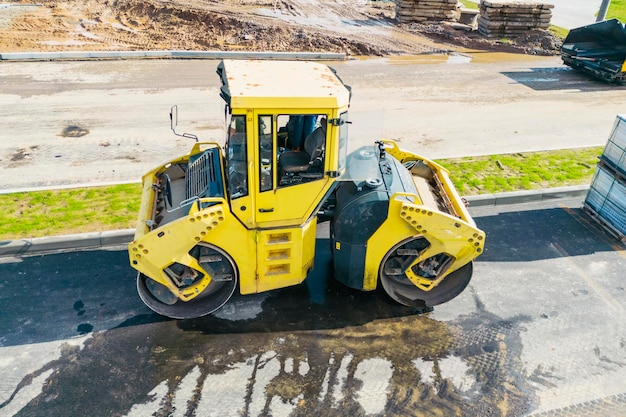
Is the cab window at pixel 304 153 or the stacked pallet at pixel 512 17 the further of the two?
the stacked pallet at pixel 512 17

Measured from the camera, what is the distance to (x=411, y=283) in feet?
20.6

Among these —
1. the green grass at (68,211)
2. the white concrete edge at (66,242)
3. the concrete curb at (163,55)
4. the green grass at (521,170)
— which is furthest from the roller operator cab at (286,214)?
the concrete curb at (163,55)

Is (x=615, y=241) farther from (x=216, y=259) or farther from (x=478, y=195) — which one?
(x=216, y=259)

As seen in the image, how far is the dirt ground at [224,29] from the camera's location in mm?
16922

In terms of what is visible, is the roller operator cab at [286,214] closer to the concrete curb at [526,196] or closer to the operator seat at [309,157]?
the operator seat at [309,157]

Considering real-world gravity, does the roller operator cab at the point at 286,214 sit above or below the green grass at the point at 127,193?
above

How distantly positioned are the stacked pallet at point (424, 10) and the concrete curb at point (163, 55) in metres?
5.46

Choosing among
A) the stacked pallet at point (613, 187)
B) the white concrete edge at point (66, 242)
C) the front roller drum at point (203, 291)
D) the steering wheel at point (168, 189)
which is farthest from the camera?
the stacked pallet at point (613, 187)

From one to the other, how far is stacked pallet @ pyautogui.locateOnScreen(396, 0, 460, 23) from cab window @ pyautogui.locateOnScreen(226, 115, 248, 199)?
16845 mm

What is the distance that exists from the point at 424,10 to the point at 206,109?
1178cm

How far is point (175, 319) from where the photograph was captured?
5871 millimetres

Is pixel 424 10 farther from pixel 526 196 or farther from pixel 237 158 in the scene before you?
pixel 237 158

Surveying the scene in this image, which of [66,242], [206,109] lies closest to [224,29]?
[206,109]

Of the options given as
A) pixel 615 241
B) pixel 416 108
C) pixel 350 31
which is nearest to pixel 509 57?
pixel 350 31
